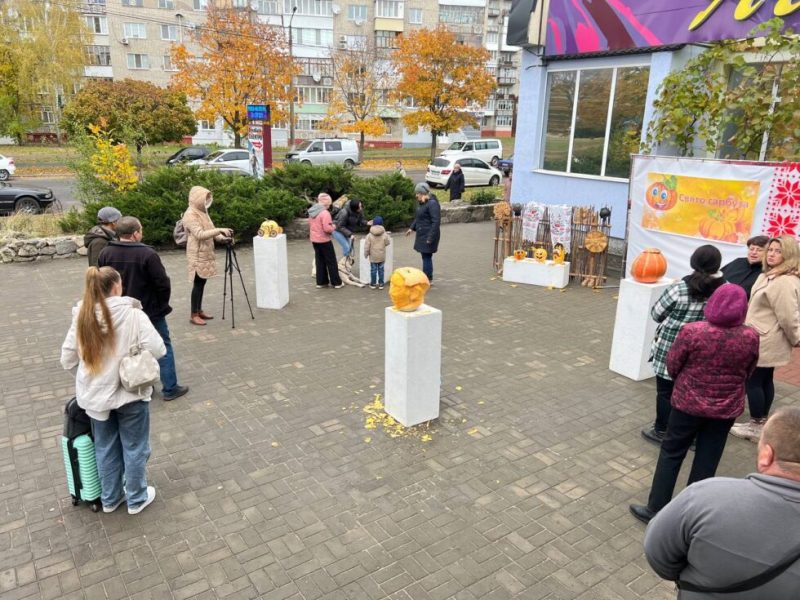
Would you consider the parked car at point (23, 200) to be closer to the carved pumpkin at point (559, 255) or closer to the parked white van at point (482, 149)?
the carved pumpkin at point (559, 255)

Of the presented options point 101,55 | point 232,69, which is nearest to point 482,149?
point 232,69

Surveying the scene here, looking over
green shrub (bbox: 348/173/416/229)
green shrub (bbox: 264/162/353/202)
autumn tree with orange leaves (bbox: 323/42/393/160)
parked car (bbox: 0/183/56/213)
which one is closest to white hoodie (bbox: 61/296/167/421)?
green shrub (bbox: 348/173/416/229)

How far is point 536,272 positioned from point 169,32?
51693 mm

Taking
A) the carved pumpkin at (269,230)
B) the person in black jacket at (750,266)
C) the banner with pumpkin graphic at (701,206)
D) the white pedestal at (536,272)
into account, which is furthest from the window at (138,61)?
the person in black jacket at (750,266)

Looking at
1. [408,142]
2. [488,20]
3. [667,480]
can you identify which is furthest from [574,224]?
[488,20]

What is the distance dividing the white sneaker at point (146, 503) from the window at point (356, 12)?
57.2 metres

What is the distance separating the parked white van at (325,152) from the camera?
101ft

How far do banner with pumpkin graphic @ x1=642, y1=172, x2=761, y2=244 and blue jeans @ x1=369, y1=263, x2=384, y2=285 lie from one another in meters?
4.44

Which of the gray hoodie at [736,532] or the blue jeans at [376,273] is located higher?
the gray hoodie at [736,532]

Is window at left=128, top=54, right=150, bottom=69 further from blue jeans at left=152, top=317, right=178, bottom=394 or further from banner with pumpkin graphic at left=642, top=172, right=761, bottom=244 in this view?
blue jeans at left=152, top=317, right=178, bottom=394

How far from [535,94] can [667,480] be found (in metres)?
10.2

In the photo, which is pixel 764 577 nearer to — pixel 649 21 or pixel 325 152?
pixel 649 21

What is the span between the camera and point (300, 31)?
2076 inches

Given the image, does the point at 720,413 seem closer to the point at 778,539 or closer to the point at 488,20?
the point at 778,539
